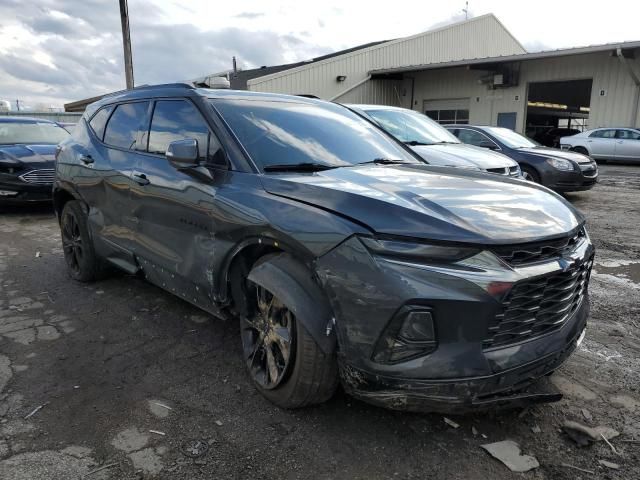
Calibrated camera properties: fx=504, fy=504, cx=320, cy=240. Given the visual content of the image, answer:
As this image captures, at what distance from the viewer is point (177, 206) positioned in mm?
3309

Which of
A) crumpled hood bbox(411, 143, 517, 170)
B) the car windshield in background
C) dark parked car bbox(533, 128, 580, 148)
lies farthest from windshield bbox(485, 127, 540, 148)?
dark parked car bbox(533, 128, 580, 148)

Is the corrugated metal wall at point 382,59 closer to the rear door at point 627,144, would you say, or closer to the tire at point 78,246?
the rear door at point 627,144

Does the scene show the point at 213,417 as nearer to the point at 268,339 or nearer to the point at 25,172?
the point at 268,339

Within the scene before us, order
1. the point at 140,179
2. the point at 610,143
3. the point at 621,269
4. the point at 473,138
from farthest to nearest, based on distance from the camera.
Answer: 1. the point at 610,143
2. the point at 473,138
3. the point at 621,269
4. the point at 140,179

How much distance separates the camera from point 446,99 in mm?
25875

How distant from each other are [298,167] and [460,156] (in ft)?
14.3

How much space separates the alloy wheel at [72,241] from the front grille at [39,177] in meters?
4.07

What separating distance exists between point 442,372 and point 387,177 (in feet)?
3.95

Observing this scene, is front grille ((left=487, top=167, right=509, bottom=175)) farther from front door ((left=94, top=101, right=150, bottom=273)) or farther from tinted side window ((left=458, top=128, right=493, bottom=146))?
front door ((left=94, top=101, right=150, bottom=273))

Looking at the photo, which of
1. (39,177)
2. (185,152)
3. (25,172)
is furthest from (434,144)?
(25,172)

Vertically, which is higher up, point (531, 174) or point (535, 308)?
point (531, 174)

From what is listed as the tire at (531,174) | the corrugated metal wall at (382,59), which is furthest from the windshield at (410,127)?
the corrugated metal wall at (382,59)

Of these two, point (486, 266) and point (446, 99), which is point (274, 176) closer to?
point (486, 266)

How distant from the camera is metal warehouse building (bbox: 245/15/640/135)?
20.3 m
